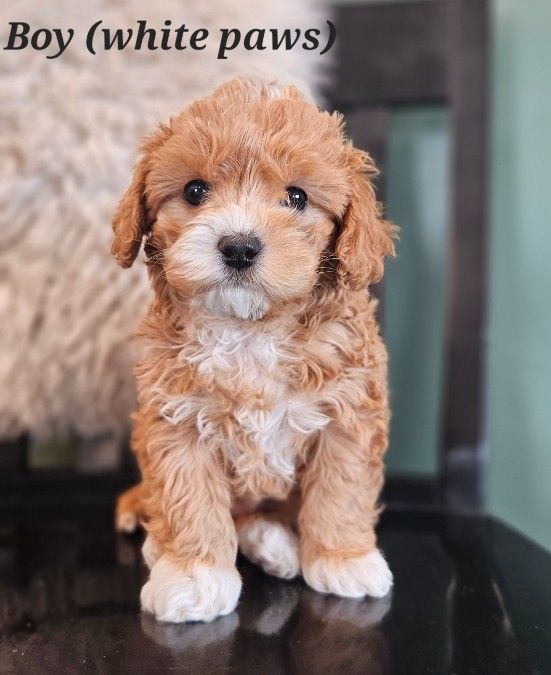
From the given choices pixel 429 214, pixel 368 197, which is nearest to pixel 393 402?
pixel 429 214

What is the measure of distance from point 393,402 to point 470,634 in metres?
0.75

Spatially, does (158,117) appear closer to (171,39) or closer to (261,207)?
(171,39)

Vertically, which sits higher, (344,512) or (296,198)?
(296,198)

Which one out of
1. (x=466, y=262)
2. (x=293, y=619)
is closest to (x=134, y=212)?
(x=293, y=619)

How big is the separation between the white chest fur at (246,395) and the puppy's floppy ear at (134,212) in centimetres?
12

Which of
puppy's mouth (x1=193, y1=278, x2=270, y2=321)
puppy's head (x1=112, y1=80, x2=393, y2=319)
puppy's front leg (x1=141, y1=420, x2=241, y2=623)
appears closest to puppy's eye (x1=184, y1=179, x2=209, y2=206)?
puppy's head (x1=112, y1=80, x2=393, y2=319)

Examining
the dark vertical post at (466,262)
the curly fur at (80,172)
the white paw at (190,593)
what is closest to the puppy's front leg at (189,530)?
the white paw at (190,593)

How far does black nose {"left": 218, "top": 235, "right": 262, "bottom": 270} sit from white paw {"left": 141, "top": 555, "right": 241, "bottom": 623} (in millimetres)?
343

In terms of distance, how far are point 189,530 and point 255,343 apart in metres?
0.22

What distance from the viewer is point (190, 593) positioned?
0.77 meters

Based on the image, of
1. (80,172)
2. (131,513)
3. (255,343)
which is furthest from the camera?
(80,172)

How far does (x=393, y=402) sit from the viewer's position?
1492mm

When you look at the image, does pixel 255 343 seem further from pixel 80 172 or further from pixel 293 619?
pixel 80 172

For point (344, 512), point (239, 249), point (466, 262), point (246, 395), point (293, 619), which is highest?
point (466, 262)
